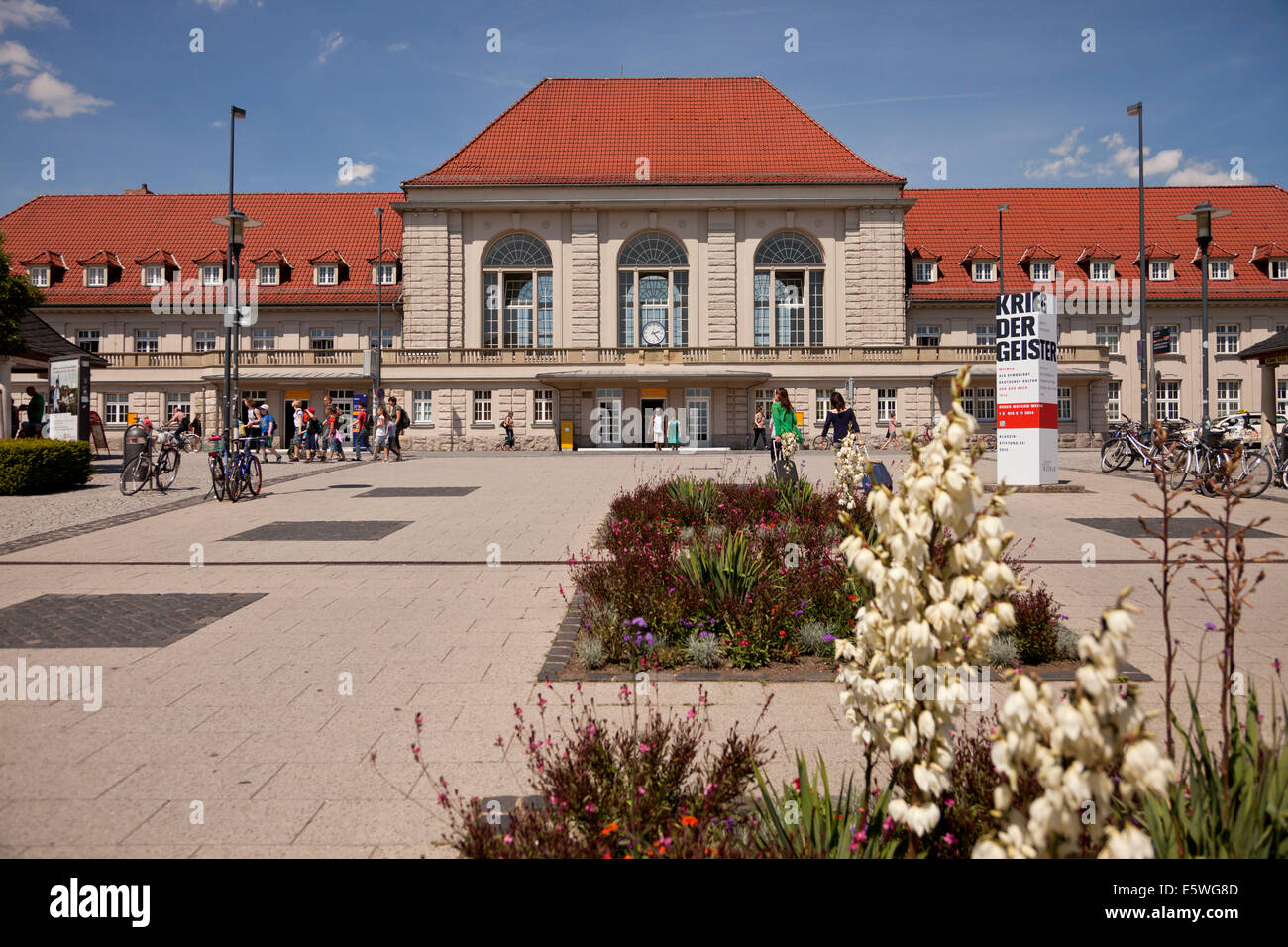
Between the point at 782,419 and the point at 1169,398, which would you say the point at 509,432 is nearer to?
the point at 782,419

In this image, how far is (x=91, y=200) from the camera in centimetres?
6078

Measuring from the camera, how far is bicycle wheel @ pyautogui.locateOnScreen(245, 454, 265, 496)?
17703 mm

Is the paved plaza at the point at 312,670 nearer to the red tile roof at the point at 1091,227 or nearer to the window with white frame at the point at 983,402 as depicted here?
the window with white frame at the point at 983,402

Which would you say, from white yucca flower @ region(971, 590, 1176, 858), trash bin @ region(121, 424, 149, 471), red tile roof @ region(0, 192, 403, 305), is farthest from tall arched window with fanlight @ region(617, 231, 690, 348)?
white yucca flower @ region(971, 590, 1176, 858)

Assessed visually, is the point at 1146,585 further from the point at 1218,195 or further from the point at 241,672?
the point at 1218,195

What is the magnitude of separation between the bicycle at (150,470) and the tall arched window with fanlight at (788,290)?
3516cm

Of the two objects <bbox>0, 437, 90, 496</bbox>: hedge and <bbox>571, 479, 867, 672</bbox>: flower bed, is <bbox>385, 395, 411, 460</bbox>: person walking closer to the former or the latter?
<bbox>0, 437, 90, 496</bbox>: hedge

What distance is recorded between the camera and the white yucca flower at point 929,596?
2400mm

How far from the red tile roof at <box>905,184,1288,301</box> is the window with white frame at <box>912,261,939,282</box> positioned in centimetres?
42

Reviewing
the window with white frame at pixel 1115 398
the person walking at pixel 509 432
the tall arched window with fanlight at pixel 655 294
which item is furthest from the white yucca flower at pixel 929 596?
the window with white frame at pixel 1115 398

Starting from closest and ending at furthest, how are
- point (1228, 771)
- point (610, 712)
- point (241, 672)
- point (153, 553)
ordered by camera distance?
point (1228, 771)
point (610, 712)
point (241, 672)
point (153, 553)
